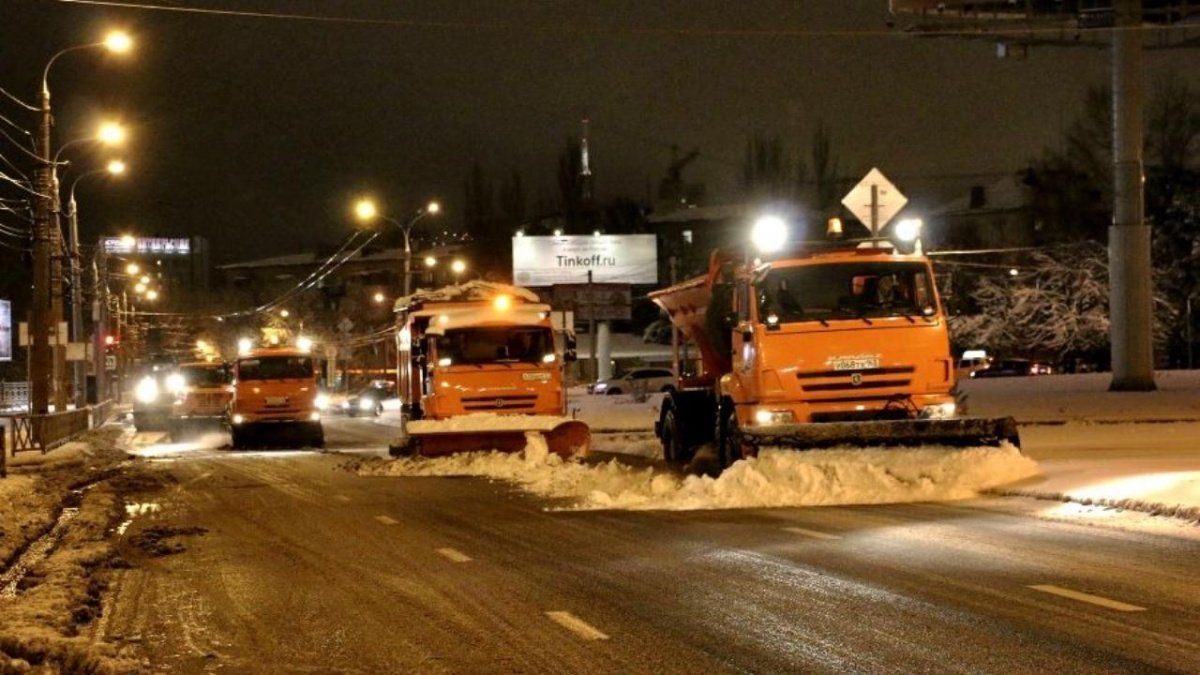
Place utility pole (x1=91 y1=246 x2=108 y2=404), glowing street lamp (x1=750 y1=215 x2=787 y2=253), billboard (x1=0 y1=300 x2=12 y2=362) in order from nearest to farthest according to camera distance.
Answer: glowing street lamp (x1=750 y1=215 x2=787 y2=253), utility pole (x1=91 y1=246 x2=108 y2=404), billboard (x1=0 y1=300 x2=12 y2=362)

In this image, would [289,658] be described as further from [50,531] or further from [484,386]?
[484,386]

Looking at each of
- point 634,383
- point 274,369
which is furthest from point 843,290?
point 634,383

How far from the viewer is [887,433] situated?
56.9 ft

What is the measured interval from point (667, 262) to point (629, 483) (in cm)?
8368

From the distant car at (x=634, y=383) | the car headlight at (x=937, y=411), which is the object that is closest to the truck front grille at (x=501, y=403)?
the car headlight at (x=937, y=411)

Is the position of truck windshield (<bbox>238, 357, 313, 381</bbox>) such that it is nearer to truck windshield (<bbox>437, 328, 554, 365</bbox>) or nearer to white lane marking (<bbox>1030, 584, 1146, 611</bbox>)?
truck windshield (<bbox>437, 328, 554, 365</bbox>)

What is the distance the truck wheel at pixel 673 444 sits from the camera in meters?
23.8

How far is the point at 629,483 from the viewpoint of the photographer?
1967 centimetres

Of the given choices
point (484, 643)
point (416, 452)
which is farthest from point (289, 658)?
point (416, 452)

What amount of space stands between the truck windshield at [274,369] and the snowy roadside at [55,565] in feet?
36.6

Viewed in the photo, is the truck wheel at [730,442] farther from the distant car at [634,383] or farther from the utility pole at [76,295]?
the distant car at [634,383]

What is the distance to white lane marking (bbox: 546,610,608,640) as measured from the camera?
359 inches

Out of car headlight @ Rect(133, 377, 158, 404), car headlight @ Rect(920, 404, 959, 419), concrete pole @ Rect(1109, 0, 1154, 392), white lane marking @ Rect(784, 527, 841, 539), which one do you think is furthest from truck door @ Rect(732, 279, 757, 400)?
car headlight @ Rect(133, 377, 158, 404)

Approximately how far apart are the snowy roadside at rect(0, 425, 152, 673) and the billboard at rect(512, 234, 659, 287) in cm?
4886
